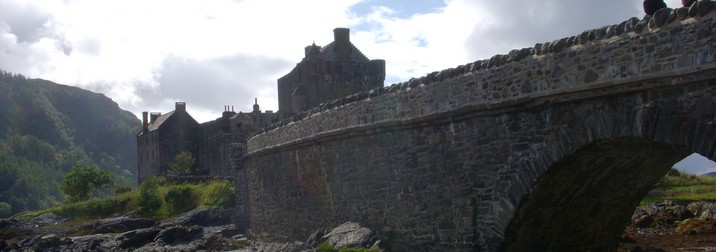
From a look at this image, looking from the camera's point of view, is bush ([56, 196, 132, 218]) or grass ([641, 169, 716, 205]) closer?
grass ([641, 169, 716, 205])

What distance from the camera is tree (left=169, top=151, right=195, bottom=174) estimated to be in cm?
5681

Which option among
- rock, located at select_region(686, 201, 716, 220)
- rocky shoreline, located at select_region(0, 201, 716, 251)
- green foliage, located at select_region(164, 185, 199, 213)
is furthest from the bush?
rock, located at select_region(686, 201, 716, 220)

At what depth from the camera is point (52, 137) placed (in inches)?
6959

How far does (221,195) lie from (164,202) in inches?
213

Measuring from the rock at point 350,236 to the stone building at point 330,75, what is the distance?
2712cm

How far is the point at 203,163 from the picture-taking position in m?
61.4

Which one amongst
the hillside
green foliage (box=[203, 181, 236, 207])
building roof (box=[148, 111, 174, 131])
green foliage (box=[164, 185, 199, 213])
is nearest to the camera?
green foliage (box=[203, 181, 236, 207])

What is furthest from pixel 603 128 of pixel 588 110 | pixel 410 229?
pixel 410 229

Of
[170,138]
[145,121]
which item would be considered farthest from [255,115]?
[145,121]

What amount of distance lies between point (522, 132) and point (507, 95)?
0.69 metres

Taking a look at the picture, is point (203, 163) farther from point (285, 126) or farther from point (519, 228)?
point (519, 228)

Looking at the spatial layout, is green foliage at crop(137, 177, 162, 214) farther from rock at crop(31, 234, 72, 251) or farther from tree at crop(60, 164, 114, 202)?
tree at crop(60, 164, 114, 202)

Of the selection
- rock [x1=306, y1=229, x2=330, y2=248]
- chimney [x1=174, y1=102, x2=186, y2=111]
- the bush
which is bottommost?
rock [x1=306, y1=229, x2=330, y2=248]

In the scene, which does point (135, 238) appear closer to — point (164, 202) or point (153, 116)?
point (164, 202)
